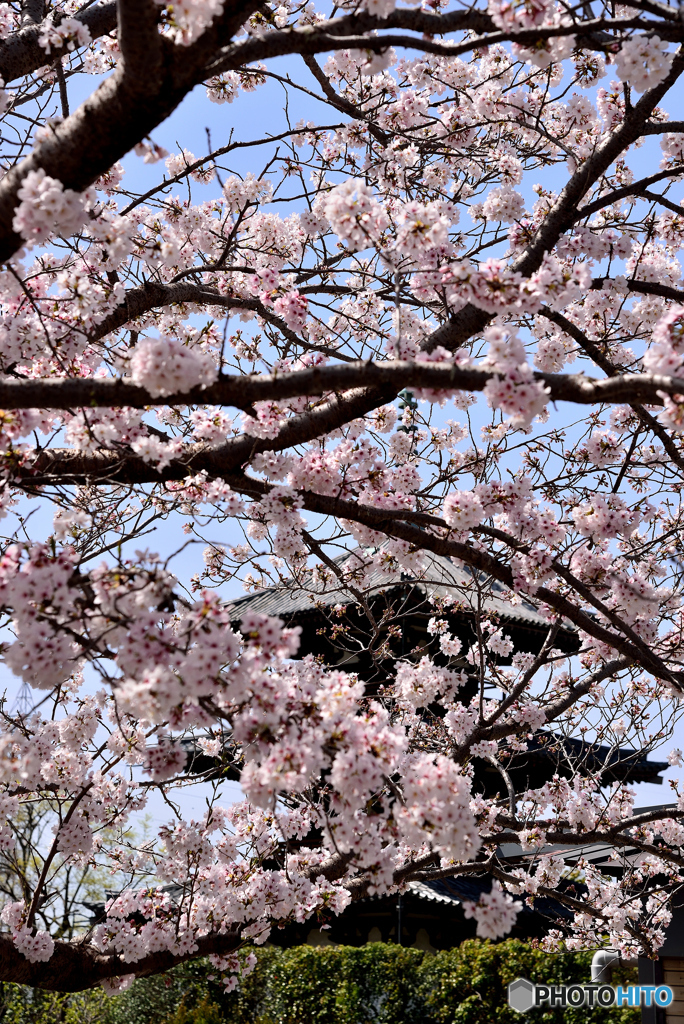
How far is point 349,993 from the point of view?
957cm

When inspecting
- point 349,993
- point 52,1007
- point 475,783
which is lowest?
point 52,1007

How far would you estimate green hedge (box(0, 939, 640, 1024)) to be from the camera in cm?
874

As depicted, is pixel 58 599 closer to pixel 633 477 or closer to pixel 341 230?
pixel 341 230

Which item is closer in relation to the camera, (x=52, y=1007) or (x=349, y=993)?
(x=349, y=993)

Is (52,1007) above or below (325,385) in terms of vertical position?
below

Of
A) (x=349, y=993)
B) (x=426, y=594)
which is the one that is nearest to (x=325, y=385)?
(x=426, y=594)

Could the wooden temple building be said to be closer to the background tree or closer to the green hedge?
the green hedge

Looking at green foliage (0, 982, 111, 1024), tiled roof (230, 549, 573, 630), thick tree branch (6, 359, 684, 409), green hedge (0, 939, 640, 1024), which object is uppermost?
tiled roof (230, 549, 573, 630)

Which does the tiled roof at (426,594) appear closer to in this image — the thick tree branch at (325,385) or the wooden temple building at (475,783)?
the wooden temple building at (475,783)

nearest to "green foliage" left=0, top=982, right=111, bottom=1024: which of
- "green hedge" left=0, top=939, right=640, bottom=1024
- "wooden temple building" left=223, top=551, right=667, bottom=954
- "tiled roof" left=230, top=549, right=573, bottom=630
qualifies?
"green hedge" left=0, top=939, right=640, bottom=1024

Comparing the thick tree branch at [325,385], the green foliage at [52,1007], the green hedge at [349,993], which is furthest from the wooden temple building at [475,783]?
the thick tree branch at [325,385]

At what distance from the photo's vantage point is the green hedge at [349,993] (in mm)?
8742

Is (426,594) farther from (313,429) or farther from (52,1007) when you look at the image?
(52,1007)

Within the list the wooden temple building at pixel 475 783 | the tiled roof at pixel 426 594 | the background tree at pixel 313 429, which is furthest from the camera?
the wooden temple building at pixel 475 783
